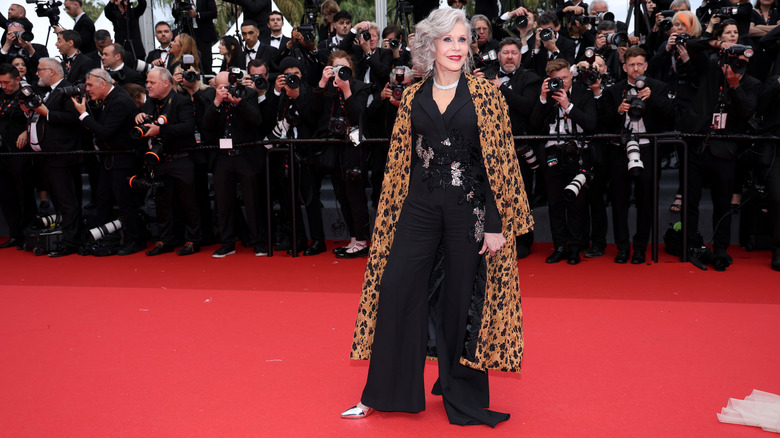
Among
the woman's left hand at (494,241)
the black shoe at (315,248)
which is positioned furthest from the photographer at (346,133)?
the woman's left hand at (494,241)

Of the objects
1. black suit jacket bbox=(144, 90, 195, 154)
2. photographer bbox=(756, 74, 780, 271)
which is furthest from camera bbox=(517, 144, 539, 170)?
black suit jacket bbox=(144, 90, 195, 154)

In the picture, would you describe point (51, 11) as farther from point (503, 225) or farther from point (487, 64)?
point (503, 225)

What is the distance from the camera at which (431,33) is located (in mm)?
3062

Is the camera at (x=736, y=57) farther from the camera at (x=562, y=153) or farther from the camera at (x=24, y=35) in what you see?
the camera at (x=24, y=35)

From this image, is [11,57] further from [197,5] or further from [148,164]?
[148,164]

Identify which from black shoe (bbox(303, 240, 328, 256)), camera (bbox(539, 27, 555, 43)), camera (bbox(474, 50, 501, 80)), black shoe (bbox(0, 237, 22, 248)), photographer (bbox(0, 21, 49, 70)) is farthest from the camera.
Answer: photographer (bbox(0, 21, 49, 70))

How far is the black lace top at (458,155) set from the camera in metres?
3.12

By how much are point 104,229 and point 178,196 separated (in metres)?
0.79

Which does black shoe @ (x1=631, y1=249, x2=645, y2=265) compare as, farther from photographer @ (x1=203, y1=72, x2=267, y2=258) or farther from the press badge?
photographer @ (x1=203, y1=72, x2=267, y2=258)

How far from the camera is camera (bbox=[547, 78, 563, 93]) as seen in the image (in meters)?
6.34

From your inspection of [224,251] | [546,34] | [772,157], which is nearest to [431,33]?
[546,34]

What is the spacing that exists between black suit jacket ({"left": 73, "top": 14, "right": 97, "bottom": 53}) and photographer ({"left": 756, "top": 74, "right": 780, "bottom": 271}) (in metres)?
7.68

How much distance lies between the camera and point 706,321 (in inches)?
185

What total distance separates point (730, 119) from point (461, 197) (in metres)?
4.34
